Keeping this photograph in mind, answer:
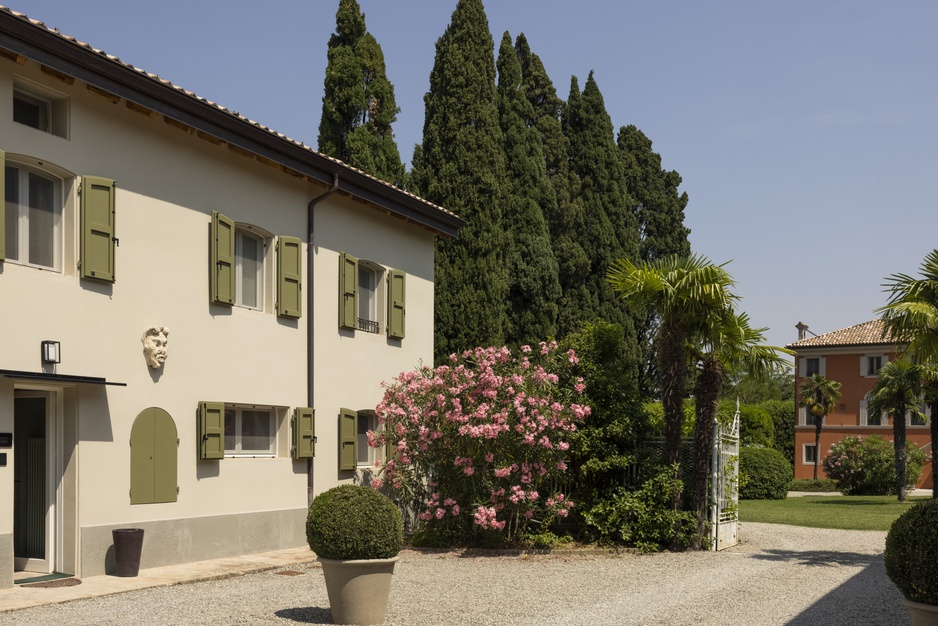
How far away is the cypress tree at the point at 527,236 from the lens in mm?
31672

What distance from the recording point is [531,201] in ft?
107

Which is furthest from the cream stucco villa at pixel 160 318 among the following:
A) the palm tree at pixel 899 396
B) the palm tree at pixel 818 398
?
the palm tree at pixel 818 398

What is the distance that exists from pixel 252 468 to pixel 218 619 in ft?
16.7

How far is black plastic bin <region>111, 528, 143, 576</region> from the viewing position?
1169cm

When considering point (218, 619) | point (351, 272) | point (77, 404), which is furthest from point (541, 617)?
point (351, 272)

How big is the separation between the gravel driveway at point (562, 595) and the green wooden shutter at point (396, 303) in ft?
14.7

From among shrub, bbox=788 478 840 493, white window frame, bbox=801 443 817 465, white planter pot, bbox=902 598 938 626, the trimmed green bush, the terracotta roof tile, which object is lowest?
shrub, bbox=788 478 840 493

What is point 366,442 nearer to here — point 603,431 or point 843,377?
point 603,431

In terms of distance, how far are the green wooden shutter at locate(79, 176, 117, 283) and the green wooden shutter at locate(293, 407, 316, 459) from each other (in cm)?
421

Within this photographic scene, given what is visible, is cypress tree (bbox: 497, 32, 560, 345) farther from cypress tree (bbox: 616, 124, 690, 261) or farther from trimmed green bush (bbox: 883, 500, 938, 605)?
trimmed green bush (bbox: 883, 500, 938, 605)

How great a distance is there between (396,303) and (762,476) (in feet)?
69.4

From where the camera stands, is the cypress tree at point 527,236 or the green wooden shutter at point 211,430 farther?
the cypress tree at point 527,236

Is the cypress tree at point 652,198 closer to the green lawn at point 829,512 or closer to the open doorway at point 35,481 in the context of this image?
the green lawn at point 829,512

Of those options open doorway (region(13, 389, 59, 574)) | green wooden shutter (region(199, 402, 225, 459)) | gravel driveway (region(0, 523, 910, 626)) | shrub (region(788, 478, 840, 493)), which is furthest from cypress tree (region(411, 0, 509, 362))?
shrub (region(788, 478, 840, 493))
